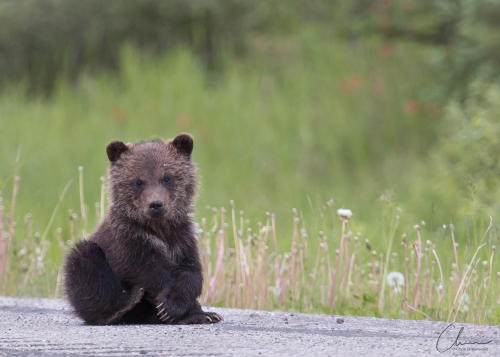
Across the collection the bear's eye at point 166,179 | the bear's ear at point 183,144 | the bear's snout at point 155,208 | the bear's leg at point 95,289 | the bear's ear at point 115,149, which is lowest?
the bear's leg at point 95,289

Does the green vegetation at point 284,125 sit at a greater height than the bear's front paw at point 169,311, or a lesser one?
greater

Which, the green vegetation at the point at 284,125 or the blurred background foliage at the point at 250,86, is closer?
the green vegetation at the point at 284,125

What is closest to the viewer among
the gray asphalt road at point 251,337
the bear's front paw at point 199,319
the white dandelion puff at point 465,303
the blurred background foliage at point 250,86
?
the gray asphalt road at point 251,337

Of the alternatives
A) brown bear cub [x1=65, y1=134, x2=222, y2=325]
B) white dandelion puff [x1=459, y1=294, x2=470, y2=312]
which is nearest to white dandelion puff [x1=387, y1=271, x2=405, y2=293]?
white dandelion puff [x1=459, y1=294, x2=470, y2=312]

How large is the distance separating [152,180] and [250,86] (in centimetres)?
1337

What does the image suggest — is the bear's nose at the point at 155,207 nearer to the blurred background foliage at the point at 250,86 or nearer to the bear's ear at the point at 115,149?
the bear's ear at the point at 115,149

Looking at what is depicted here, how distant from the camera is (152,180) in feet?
22.4

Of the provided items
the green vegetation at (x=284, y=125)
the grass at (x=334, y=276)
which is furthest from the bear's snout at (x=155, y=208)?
the green vegetation at (x=284, y=125)

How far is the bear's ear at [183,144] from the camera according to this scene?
7.14 m

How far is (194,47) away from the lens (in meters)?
20.9

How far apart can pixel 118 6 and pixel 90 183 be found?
18.4ft

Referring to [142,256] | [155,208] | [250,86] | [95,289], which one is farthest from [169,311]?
[250,86]

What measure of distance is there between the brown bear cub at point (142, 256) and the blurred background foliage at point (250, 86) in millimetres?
9168

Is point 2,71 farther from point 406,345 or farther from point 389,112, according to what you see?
point 406,345
